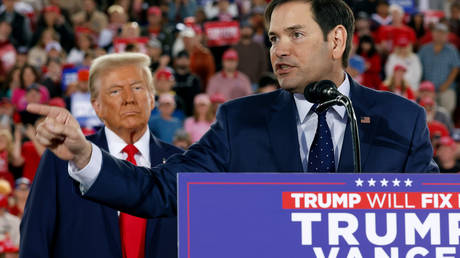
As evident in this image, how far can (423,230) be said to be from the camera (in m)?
2.25

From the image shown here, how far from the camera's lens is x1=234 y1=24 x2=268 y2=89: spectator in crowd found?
11.9 meters

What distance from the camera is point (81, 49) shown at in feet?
40.7

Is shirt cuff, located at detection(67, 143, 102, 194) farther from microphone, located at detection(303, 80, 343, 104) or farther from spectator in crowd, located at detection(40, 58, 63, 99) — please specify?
spectator in crowd, located at detection(40, 58, 63, 99)

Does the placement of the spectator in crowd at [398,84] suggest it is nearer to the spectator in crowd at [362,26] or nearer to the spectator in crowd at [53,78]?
the spectator in crowd at [362,26]

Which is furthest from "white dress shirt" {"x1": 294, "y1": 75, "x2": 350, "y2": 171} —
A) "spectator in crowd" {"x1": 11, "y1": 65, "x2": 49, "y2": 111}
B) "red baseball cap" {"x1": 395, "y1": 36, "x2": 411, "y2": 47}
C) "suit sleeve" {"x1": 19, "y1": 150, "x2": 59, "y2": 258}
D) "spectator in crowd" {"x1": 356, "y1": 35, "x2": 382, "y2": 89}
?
"red baseball cap" {"x1": 395, "y1": 36, "x2": 411, "y2": 47}

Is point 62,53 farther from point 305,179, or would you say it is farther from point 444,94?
point 305,179

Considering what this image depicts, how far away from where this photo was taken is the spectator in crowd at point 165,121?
29.8 feet

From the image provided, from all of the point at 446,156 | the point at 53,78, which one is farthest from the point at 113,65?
the point at 53,78

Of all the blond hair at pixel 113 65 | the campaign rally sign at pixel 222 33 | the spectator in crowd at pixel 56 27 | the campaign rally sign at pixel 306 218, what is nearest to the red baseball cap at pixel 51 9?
the spectator in crowd at pixel 56 27

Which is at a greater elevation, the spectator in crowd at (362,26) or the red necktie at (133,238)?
the spectator in crowd at (362,26)

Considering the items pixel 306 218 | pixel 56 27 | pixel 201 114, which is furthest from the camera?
pixel 56 27

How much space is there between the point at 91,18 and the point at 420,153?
36.7ft

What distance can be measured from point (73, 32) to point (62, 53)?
1091 mm

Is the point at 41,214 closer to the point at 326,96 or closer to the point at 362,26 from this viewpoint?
the point at 326,96
